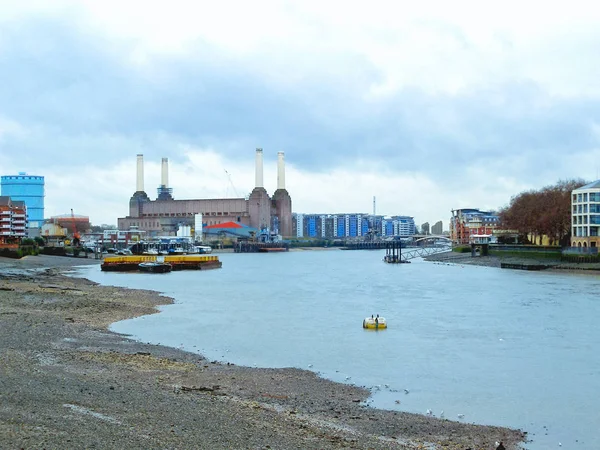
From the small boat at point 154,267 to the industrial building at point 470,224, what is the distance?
76.2 meters

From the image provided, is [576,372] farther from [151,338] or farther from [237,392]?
[151,338]

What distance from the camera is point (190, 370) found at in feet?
54.4

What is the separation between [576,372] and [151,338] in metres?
12.5

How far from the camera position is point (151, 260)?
7306cm

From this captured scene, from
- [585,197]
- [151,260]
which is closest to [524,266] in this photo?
[585,197]

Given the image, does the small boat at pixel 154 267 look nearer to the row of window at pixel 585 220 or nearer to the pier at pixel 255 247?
the row of window at pixel 585 220

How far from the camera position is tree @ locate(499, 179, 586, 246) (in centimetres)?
7812

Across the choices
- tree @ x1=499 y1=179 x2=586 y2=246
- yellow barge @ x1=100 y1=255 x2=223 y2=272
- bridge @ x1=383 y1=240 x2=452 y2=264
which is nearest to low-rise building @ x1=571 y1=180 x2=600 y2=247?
tree @ x1=499 y1=179 x2=586 y2=246

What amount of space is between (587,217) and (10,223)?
6614 centimetres

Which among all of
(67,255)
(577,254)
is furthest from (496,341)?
(67,255)

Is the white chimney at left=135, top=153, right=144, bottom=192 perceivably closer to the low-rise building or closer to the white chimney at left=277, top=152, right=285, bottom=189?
the white chimney at left=277, top=152, right=285, bottom=189

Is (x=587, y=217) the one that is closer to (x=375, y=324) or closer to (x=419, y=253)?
(x=419, y=253)

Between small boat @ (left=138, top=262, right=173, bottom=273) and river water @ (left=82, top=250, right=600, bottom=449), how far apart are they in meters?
21.5

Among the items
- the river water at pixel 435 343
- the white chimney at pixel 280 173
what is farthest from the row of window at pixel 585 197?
the white chimney at pixel 280 173
